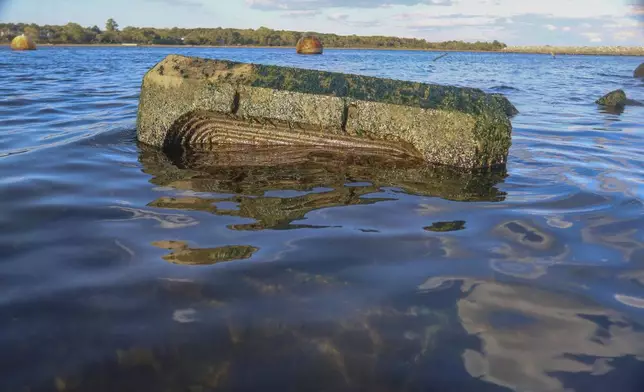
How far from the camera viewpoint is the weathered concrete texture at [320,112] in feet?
15.6

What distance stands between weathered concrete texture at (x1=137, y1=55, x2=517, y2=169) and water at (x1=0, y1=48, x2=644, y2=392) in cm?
43

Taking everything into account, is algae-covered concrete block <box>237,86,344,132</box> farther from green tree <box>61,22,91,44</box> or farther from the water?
green tree <box>61,22,91,44</box>

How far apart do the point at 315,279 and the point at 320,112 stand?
269cm

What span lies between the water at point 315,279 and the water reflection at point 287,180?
0.09ft

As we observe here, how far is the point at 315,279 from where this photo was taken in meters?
2.44

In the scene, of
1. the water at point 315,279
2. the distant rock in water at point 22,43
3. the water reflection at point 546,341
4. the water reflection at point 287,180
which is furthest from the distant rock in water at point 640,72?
the distant rock in water at point 22,43

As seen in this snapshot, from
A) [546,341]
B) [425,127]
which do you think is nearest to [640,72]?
[425,127]

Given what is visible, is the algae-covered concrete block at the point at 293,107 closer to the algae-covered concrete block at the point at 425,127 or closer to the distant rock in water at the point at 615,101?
the algae-covered concrete block at the point at 425,127

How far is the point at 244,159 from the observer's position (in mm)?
4926

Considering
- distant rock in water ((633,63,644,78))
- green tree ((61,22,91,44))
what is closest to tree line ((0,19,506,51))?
green tree ((61,22,91,44))

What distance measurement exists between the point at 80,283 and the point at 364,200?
6.74 feet

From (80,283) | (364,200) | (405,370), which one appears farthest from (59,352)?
(364,200)

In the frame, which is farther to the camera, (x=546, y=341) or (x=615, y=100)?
(x=615, y=100)

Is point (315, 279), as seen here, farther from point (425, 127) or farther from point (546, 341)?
point (425, 127)
